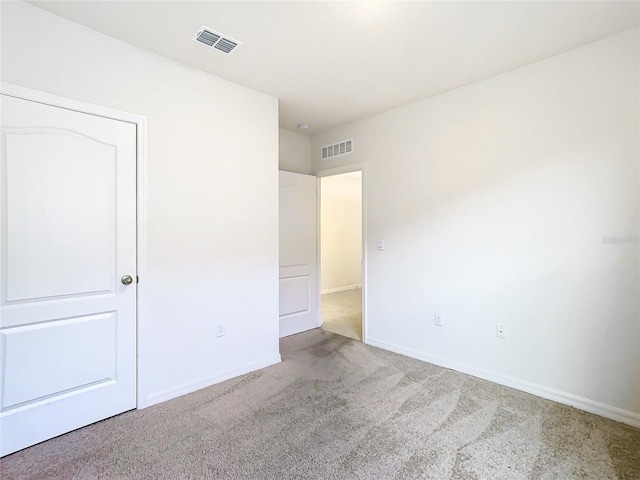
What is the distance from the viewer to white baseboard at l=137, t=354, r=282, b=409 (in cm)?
240

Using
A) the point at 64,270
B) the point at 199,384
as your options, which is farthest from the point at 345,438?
the point at 64,270

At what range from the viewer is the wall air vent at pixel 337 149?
3.91 m

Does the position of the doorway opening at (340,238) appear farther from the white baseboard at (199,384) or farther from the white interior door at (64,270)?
the white interior door at (64,270)

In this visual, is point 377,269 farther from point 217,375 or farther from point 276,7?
point 276,7

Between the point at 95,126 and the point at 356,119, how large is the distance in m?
2.56

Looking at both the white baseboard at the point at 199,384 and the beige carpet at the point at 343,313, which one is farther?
the beige carpet at the point at 343,313

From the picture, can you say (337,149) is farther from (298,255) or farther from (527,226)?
(527,226)

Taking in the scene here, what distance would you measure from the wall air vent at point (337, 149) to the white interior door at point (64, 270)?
7.64ft

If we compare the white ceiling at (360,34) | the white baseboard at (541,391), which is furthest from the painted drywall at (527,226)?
the white ceiling at (360,34)

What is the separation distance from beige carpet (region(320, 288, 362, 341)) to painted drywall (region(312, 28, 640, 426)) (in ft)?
2.65

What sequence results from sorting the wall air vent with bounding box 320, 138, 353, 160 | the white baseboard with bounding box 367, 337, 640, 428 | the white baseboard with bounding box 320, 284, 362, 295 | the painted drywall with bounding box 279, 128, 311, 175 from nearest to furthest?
the white baseboard with bounding box 367, 337, 640, 428
the wall air vent with bounding box 320, 138, 353, 160
the painted drywall with bounding box 279, 128, 311, 175
the white baseboard with bounding box 320, 284, 362, 295

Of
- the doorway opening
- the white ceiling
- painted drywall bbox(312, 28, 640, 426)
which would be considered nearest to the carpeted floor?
painted drywall bbox(312, 28, 640, 426)

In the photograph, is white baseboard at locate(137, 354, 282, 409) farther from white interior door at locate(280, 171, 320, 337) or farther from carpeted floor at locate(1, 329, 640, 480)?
white interior door at locate(280, 171, 320, 337)

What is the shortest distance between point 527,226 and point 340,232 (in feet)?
16.2
